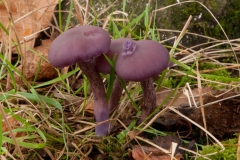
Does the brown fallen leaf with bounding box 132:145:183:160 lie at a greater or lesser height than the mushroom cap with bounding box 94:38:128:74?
lesser

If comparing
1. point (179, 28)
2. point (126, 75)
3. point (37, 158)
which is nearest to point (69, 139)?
point (37, 158)

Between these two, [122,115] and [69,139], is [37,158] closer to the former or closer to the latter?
[69,139]

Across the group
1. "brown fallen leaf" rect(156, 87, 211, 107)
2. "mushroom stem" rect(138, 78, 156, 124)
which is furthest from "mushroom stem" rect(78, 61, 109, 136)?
"brown fallen leaf" rect(156, 87, 211, 107)

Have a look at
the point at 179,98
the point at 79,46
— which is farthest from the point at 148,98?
the point at 79,46

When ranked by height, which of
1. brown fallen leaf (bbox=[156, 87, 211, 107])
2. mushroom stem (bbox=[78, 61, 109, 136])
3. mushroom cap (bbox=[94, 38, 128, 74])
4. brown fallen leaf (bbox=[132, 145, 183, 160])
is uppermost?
mushroom cap (bbox=[94, 38, 128, 74])

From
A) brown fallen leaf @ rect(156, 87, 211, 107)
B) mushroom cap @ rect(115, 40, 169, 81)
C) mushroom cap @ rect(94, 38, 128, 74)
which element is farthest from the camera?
brown fallen leaf @ rect(156, 87, 211, 107)

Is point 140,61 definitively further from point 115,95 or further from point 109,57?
point 115,95

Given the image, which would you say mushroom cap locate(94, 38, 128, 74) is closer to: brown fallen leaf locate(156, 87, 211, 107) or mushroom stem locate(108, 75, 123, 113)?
mushroom stem locate(108, 75, 123, 113)

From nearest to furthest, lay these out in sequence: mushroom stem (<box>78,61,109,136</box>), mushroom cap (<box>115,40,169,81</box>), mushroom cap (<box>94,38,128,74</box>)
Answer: mushroom cap (<box>115,40,169,81</box>) → mushroom cap (<box>94,38,128,74</box>) → mushroom stem (<box>78,61,109,136</box>)
